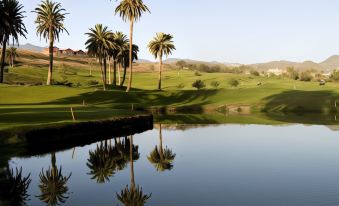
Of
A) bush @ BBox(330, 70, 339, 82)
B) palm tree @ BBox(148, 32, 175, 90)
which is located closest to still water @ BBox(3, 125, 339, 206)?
palm tree @ BBox(148, 32, 175, 90)

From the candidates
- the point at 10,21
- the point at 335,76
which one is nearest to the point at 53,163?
the point at 10,21

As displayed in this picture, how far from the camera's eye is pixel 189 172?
28391 millimetres

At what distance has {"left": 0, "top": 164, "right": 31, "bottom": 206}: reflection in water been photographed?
67.7 ft

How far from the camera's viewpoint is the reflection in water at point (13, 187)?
20.6 m

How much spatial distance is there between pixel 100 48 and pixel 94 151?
8229cm

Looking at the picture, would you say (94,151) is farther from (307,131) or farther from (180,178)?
(307,131)

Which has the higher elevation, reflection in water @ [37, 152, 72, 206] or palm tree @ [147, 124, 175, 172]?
reflection in water @ [37, 152, 72, 206]

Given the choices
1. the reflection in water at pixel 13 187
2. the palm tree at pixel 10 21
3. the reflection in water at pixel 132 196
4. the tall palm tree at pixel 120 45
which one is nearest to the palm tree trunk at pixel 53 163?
the reflection in water at pixel 13 187

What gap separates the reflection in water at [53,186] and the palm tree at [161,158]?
6735 mm

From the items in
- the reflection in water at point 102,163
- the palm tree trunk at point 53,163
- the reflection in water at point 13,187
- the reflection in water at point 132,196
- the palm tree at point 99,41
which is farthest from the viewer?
the palm tree at point 99,41

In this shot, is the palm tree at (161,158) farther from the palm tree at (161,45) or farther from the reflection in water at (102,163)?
the palm tree at (161,45)

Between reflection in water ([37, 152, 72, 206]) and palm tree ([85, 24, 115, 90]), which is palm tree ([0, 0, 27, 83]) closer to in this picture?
palm tree ([85, 24, 115, 90])

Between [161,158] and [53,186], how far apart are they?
1198 cm

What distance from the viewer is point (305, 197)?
21531mm
